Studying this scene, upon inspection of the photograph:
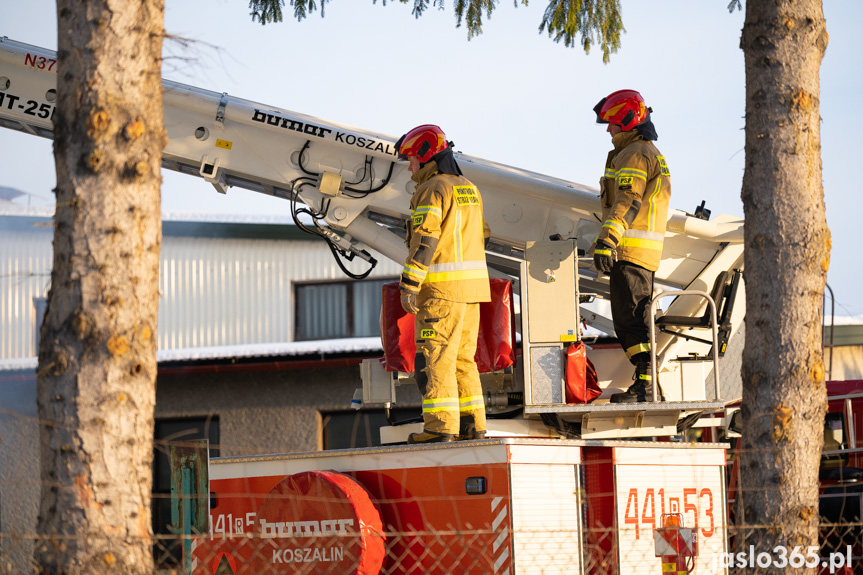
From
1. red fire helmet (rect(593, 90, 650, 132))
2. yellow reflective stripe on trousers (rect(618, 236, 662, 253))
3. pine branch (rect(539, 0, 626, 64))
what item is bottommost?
yellow reflective stripe on trousers (rect(618, 236, 662, 253))

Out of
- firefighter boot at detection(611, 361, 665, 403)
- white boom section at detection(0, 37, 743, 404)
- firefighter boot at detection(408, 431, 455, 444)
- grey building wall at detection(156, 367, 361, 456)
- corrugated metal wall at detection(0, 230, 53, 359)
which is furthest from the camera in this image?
corrugated metal wall at detection(0, 230, 53, 359)

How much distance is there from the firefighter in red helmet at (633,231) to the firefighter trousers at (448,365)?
0.85 m

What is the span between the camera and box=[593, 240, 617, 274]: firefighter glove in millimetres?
5832

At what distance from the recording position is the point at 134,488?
312 centimetres

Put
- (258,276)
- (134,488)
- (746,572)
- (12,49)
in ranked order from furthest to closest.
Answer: (258,276), (12,49), (746,572), (134,488)

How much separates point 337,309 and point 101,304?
39.4 feet

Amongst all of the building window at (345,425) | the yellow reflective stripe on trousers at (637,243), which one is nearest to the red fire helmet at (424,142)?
the yellow reflective stripe on trousers at (637,243)

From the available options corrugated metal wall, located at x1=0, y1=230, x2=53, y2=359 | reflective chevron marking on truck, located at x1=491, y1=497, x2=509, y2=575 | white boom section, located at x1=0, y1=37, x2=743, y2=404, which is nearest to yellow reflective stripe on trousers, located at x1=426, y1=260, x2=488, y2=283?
white boom section, located at x1=0, y1=37, x2=743, y2=404

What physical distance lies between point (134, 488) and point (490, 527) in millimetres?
2072

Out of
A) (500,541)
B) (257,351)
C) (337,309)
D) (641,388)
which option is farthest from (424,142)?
(337,309)

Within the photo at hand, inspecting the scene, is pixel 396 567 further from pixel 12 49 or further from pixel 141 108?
pixel 12 49

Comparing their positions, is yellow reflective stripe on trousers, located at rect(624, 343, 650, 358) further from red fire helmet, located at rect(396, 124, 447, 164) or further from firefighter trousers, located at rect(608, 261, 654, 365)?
red fire helmet, located at rect(396, 124, 447, 164)

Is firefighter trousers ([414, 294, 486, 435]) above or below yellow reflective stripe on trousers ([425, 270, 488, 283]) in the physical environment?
below

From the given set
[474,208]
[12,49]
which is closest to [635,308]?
[474,208]
